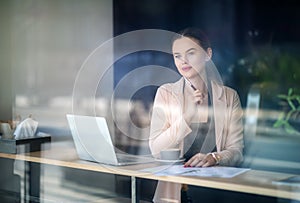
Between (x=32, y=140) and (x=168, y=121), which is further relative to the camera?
(x=32, y=140)

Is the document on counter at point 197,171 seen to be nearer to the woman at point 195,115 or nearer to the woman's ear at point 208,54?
the woman at point 195,115

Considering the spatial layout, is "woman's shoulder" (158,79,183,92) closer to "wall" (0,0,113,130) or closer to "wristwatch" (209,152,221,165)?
"wristwatch" (209,152,221,165)

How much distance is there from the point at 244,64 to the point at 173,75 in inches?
18.7

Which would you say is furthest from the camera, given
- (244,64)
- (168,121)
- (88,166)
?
(244,64)

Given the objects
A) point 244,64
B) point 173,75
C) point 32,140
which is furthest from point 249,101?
point 32,140

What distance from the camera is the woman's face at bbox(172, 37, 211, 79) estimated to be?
2.30 m

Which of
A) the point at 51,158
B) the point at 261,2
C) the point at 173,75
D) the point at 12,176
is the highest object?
the point at 261,2

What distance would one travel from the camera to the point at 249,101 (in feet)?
8.64

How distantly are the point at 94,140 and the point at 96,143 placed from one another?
19 mm

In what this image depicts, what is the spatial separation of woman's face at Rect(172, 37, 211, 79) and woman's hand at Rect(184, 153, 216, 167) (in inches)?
19.6

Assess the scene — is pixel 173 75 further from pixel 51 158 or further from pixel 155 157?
pixel 51 158

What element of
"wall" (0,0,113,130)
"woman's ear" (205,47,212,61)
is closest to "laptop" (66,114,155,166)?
"woman's ear" (205,47,212,61)

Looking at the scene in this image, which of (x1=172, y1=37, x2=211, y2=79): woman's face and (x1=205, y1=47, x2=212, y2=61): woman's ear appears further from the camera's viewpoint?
(x1=205, y1=47, x2=212, y2=61): woman's ear

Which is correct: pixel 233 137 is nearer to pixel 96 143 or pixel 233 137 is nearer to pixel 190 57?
pixel 190 57
